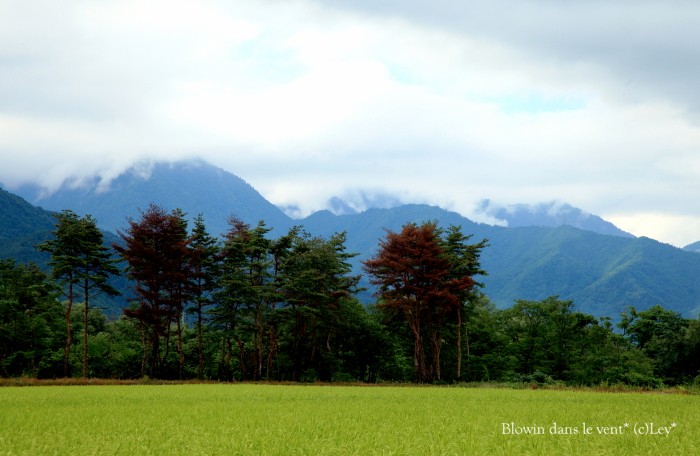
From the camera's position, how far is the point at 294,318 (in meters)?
48.2

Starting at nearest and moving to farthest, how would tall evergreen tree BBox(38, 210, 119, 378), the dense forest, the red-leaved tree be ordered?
tall evergreen tree BBox(38, 210, 119, 378) < the red-leaved tree < the dense forest

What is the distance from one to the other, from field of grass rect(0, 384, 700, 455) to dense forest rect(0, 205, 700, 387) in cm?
2534

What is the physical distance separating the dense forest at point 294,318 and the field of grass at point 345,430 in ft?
83.1

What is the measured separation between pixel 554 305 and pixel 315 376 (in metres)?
28.1

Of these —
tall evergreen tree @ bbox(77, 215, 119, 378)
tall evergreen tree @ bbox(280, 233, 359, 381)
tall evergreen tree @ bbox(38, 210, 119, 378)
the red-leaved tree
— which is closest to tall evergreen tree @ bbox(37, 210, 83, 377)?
tall evergreen tree @ bbox(38, 210, 119, 378)

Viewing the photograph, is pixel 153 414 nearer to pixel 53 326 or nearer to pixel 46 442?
pixel 46 442

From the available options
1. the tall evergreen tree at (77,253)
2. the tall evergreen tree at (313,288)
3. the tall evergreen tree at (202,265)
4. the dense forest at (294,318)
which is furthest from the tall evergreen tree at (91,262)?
the tall evergreen tree at (313,288)

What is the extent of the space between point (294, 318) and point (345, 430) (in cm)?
3433

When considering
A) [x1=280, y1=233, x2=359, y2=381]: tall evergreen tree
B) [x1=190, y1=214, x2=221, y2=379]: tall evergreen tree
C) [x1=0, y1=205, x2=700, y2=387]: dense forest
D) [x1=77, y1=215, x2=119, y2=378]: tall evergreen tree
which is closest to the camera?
[x1=77, y1=215, x2=119, y2=378]: tall evergreen tree

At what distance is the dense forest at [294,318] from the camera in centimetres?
4628

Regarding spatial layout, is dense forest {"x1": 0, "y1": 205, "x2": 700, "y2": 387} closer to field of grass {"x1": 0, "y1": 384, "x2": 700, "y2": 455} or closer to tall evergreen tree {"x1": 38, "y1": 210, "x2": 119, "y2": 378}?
tall evergreen tree {"x1": 38, "y1": 210, "x2": 119, "y2": 378}

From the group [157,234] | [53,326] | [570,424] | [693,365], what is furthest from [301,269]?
[693,365]

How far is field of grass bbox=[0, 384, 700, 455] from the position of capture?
11.4 metres

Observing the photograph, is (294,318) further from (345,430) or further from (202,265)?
(345,430)
